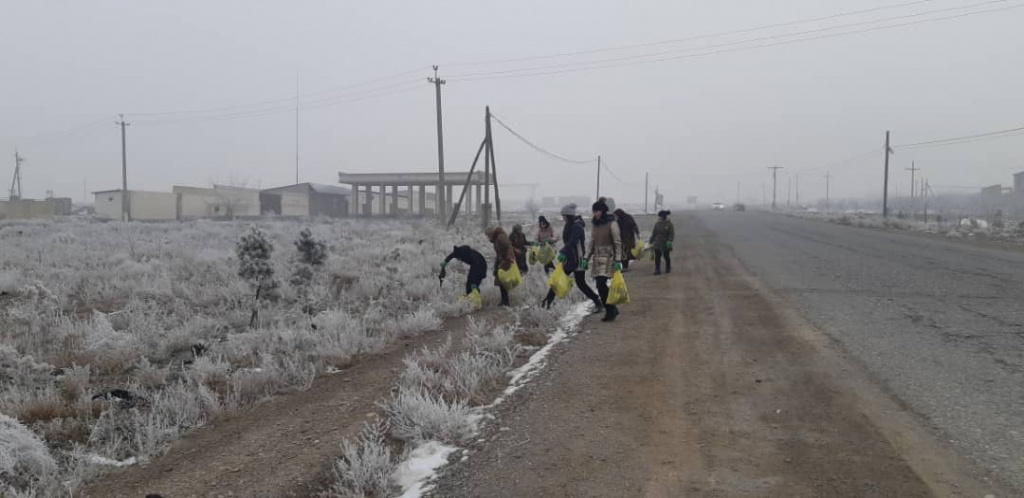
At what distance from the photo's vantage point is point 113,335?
8289 millimetres

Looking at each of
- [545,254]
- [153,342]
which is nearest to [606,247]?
[545,254]

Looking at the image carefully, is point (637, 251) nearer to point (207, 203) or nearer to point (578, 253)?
point (578, 253)

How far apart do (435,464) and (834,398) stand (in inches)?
129

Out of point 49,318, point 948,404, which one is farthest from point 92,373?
point 948,404

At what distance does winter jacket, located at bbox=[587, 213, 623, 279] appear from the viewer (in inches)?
333

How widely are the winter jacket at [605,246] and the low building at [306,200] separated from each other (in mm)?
60740

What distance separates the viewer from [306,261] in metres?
12.9

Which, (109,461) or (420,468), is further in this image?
(109,461)

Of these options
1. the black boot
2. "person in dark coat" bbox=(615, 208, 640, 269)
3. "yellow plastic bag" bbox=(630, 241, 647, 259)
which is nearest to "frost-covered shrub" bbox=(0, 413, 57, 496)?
the black boot

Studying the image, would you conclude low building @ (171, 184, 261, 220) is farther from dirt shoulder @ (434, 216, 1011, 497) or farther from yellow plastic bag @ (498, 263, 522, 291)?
dirt shoulder @ (434, 216, 1011, 497)

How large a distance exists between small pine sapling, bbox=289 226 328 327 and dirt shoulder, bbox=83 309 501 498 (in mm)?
6029

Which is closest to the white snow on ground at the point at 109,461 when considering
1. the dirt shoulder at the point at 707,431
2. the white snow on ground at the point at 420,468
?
the white snow on ground at the point at 420,468

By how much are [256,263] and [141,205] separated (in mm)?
52293

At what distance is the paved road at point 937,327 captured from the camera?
4449mm
